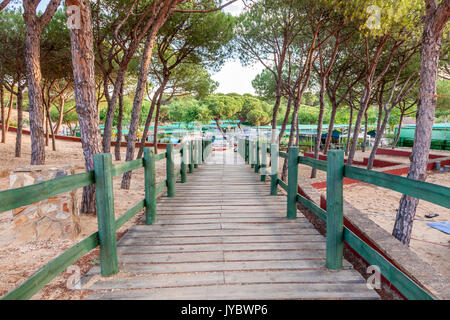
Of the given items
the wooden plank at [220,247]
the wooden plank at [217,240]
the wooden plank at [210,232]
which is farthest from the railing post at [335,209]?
the wooden plank at [210,232]

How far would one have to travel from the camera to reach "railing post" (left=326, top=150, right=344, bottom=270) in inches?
90.4

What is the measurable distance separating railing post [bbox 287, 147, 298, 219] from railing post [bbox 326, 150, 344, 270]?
48.0 inches

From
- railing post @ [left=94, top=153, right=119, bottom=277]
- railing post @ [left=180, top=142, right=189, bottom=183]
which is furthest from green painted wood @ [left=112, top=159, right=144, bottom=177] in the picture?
railing post @ [left=180, top=142, right=189, bottom=183]

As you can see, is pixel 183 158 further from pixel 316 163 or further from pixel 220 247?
Answer: pixel 316 163

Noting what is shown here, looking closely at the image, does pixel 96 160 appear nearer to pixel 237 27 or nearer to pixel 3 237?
pixel 3 237

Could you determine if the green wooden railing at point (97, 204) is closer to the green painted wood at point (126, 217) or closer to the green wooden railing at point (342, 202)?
the green painted wood at point (126, 217)

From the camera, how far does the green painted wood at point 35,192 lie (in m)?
1.31

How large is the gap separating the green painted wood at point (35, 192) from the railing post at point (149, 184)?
121cm

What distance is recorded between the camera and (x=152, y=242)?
A: 9.62 feet

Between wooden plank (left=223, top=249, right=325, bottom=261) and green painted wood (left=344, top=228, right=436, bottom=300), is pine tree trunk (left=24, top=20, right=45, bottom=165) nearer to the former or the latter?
wooden plank (left=223, top=249, right=325, bottom=261)

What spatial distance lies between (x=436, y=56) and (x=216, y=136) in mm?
20983

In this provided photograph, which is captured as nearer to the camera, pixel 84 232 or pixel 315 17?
pixel 84 232
